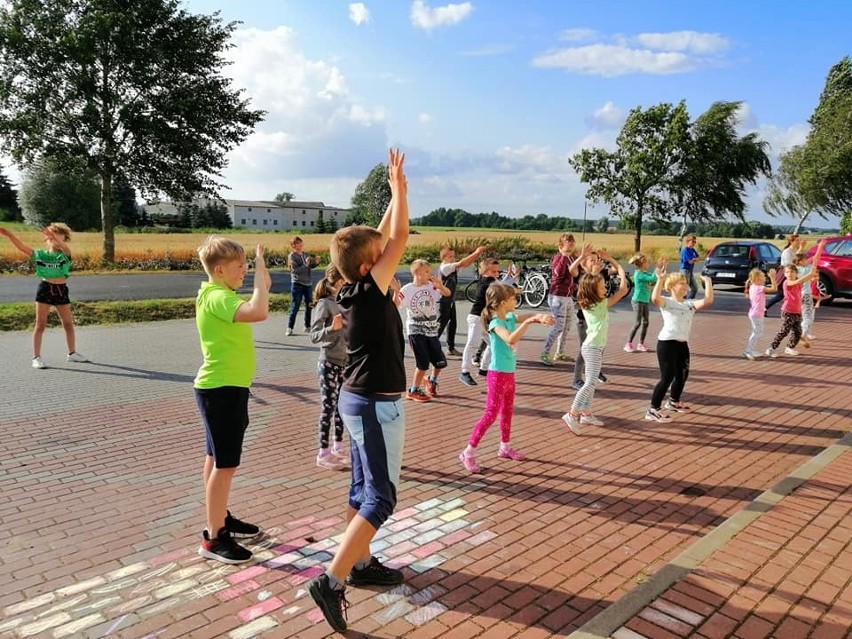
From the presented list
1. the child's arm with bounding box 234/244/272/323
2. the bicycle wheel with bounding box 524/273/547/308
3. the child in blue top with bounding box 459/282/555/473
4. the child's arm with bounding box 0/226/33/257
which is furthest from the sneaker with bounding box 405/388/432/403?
the bicycle wheel with bounding box 524/273/547/308

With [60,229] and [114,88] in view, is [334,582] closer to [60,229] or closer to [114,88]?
[60,229]

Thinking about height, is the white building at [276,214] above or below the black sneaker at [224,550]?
above

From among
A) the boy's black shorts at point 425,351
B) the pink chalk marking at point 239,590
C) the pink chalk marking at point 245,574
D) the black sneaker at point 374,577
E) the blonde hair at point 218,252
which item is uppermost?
the blonde hair at point 218,252

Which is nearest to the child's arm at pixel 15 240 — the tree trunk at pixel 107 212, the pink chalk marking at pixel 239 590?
the pink chalk marking at pixel 239 590

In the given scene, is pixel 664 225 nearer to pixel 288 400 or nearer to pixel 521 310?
pixel 521 310

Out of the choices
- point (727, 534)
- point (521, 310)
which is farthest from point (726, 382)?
point (521, 310)

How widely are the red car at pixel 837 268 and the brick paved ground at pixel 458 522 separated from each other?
1248cm

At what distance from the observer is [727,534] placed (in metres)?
4.01

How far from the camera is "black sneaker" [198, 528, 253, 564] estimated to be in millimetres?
3639

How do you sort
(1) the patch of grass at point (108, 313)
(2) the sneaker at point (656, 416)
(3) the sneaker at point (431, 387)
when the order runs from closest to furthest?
(2) the sneaker at point (656, 416)
(3) the sneaker at point (431, 387)
(1) the patch of grass at point (108, 313)

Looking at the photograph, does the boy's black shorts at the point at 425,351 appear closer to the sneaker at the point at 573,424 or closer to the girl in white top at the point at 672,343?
the sneaker at the point at 573,424

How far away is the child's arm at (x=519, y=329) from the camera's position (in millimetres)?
4770

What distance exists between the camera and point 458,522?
14.0ft

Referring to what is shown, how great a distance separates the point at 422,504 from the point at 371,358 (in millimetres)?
1856
